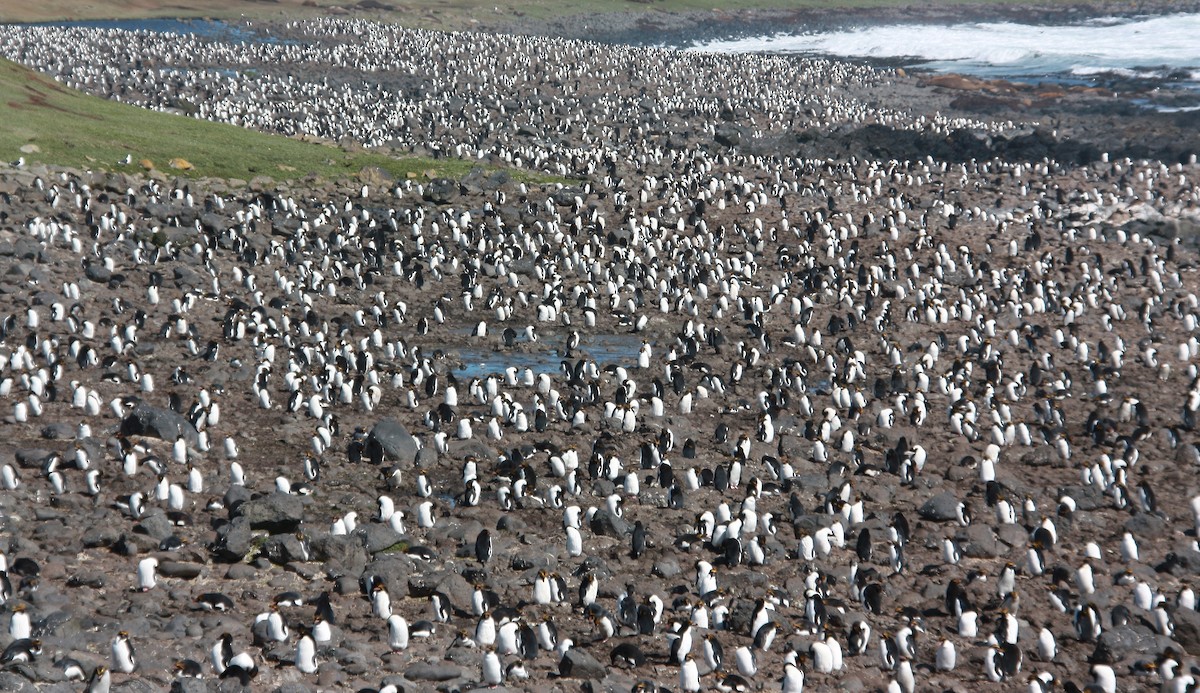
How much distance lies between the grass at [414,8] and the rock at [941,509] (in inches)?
3229

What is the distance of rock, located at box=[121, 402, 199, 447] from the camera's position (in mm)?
17578

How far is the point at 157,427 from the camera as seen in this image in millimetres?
17594

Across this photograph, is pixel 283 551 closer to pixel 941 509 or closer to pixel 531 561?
pixel 531 561

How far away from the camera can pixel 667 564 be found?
14.5 metres

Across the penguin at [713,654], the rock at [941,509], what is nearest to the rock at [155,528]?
the penguin at [713,654]

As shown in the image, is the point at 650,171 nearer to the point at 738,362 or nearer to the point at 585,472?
the point at 738,362

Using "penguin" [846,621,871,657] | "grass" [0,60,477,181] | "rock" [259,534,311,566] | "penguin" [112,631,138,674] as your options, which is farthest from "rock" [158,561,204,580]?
"grass" [0,60,477,181]

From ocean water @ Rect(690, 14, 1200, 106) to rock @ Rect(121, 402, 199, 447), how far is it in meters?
58.3

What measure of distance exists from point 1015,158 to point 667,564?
3242 centimetres

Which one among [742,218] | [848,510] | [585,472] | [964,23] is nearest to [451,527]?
[585,472]

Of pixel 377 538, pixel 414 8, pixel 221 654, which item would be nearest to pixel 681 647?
pixel 377 538

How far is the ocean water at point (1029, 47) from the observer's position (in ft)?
229

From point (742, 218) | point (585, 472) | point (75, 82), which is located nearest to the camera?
point (585, 472)

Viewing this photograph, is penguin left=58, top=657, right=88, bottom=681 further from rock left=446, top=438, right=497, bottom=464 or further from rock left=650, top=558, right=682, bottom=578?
rock left=446, top=438, right=497, bottom=464
